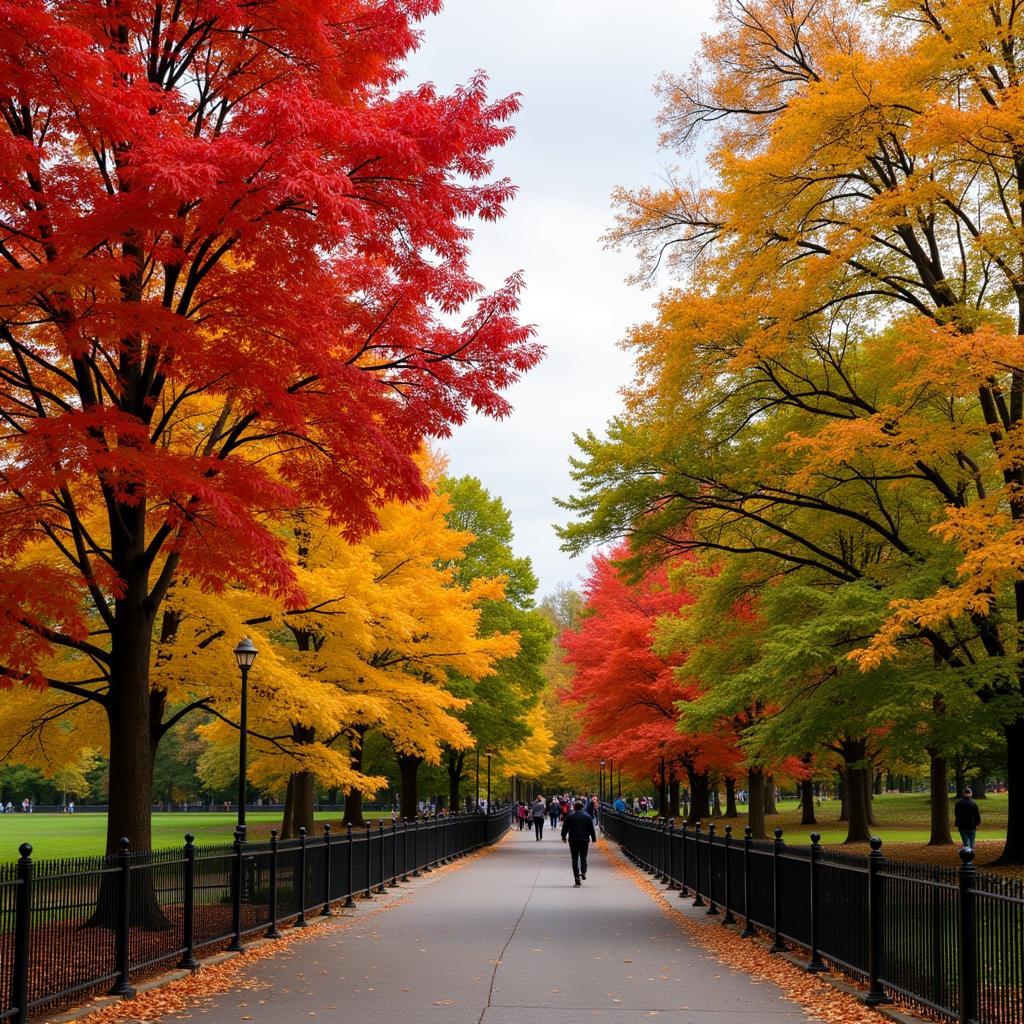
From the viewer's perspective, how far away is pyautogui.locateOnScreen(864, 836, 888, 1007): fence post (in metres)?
10.1

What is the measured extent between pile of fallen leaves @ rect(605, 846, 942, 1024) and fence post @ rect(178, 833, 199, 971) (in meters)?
5.48

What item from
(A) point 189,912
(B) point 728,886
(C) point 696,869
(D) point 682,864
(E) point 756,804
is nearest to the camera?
(A) point 189,912

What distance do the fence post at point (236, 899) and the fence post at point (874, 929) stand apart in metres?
6.81

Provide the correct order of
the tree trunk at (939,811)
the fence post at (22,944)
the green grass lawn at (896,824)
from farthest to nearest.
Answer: the green grass lawn at (896,824), the tree trunk at (939,811), the fence post at (22,944)

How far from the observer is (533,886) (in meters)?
24.4

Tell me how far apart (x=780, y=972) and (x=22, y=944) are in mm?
7319

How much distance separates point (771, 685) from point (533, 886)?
7.84 metres

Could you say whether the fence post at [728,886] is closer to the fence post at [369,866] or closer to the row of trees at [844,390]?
the row of trees at [844,390]

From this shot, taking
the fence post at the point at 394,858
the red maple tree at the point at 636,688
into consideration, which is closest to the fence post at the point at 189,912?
the fence post at the point at 394,858

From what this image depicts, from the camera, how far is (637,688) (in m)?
41.0

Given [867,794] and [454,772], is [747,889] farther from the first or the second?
[454,772]

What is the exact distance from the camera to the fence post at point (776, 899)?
13.7 m

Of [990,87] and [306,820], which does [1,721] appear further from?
[990,87]

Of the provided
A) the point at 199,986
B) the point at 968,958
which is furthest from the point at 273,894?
the point at 968,958
